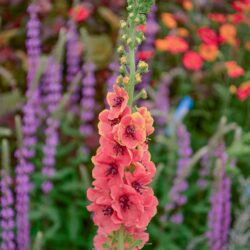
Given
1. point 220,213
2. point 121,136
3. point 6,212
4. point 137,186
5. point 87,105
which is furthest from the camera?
point 87,105

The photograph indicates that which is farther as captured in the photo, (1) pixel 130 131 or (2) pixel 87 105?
(2) pixel 87 105

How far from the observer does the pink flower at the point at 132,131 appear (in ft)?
5.66

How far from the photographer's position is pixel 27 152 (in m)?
3.59

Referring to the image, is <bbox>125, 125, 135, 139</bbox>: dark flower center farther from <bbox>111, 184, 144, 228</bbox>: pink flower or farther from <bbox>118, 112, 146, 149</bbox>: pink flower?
<bbox>111, 184, 144, 228</bbox>: pink flower

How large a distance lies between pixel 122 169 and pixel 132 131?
113 mm

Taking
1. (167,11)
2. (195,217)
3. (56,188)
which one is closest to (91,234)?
(56,188)

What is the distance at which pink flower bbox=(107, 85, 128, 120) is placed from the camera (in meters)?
1.75

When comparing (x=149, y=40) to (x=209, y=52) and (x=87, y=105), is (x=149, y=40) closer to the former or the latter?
(x=209, y=52)

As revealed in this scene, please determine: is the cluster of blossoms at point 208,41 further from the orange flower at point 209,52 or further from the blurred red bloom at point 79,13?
the blurred red bloom at point 79,13

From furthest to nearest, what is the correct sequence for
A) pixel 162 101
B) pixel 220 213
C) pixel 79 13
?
Result: 1. pixel 79 13
2. pixel 162 101
3. pixel 220 213

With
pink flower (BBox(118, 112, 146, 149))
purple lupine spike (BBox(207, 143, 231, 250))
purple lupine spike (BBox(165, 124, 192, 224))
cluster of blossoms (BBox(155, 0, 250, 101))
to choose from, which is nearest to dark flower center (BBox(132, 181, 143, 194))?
pink flower (BBox(118, 112, 146, 149))

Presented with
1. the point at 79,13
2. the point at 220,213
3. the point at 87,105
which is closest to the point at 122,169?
the point at 220,213

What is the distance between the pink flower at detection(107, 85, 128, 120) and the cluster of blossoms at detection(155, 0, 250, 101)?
Result: 2.50 m

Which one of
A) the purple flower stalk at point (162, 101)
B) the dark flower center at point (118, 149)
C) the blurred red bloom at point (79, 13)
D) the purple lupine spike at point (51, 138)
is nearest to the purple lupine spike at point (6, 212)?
the purple lupine spike at point (51, 138)
